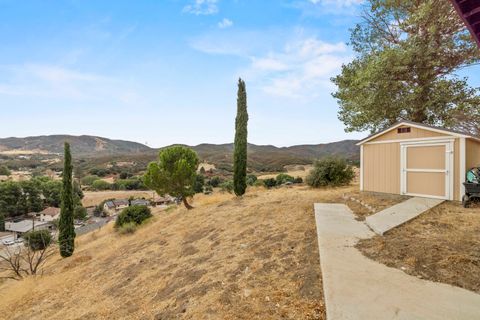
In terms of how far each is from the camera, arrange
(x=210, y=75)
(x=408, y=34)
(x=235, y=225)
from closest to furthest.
→ (x=235, y=225) < (x=408, y=34) < (x=210, y=75)

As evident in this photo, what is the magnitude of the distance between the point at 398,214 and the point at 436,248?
7.58 ft

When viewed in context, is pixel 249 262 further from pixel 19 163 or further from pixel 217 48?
pixel 19 163

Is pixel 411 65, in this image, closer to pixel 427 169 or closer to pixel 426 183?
pixel 427 169

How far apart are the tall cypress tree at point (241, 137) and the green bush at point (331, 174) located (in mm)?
3747

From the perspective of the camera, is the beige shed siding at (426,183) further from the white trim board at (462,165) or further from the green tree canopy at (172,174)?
the green tree canopy at (172,174)

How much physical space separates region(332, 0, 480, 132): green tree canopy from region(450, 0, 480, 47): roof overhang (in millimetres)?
9896

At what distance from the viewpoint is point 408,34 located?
12375mm

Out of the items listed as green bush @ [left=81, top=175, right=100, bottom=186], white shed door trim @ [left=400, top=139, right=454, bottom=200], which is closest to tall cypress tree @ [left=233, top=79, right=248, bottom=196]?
white shed door trim @ [left=400, top=139, right=454, bottom=200]

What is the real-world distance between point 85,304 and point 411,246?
6167mm

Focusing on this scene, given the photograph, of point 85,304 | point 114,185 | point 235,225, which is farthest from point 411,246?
point 114,185

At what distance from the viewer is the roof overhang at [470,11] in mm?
1932

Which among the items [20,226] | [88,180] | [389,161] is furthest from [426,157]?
[88,180]

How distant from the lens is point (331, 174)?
537 inches

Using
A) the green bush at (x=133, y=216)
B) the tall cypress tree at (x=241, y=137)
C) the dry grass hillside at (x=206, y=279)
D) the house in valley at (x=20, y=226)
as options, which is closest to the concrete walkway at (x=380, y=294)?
the dry grass hillside at (x=206, y=279)
